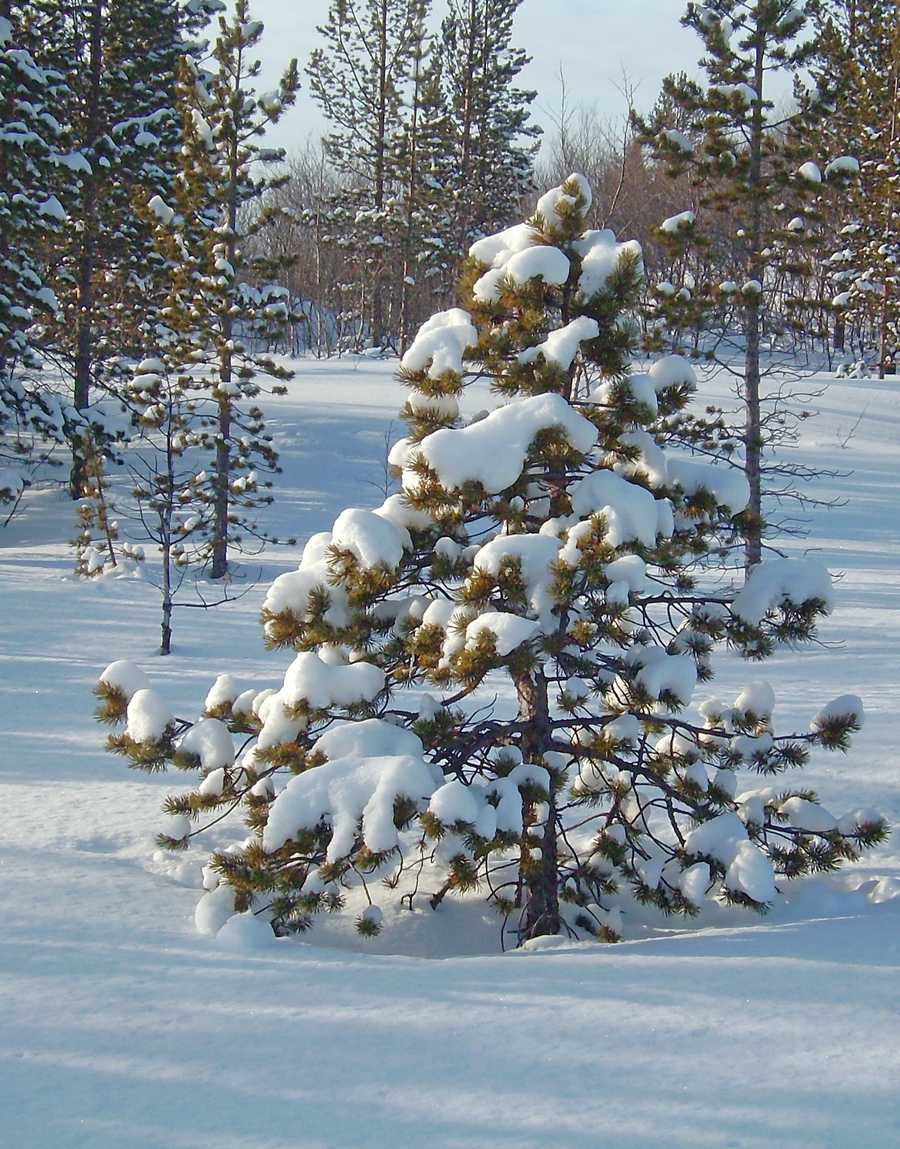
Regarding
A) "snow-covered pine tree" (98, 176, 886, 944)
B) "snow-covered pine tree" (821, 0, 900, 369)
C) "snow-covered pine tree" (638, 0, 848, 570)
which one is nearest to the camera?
"snow-covered pine tree" (98, 176, 886, 944)

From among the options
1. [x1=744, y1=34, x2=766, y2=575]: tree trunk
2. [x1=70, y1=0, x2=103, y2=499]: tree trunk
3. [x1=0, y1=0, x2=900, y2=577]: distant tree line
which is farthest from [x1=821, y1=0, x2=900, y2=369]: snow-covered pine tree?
[x1=70, y1=0, x2=103, y2=499]: tree trunk

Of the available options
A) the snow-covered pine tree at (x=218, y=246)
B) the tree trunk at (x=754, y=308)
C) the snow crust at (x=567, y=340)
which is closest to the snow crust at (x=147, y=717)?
the snow crust at (x=567, y=340)

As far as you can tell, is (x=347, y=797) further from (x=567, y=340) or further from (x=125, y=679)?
(x=567, y=340)

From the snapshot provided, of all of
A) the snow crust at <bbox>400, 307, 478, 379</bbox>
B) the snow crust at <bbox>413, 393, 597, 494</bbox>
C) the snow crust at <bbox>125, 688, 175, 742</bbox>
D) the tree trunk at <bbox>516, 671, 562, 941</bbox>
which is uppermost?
the snow crust at <bbox>400, 307, 478, 379</bbox>

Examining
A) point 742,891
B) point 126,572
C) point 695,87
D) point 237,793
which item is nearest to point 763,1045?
point 742,891

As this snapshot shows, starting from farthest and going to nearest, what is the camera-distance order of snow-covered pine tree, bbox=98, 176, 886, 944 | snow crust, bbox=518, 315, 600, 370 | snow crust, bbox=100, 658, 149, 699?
snow crust, bbox=100, 658, 149, 699 → snow crust, bbox=518, 315, 600, 370 → snow-covered pine tree, bbox=98, 176, 886, 944

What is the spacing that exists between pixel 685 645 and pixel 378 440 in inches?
703

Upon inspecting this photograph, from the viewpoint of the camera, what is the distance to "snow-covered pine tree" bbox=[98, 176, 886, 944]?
4.57 meters

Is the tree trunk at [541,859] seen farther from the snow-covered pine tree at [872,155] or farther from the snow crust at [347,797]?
the snow-covered pine tree at [872,155]

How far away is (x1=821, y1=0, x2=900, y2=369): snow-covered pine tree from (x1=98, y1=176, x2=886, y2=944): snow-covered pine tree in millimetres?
19836

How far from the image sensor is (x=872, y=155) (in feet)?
90.1

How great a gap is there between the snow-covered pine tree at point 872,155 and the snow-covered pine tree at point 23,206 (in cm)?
1624

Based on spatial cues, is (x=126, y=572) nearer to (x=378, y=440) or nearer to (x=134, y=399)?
(x=134, y=399)

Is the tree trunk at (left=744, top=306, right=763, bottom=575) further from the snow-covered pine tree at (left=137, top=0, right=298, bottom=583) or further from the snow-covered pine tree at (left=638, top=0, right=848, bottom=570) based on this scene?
the snow-covered pine tree at (left=137, top=0, right=298, bottom=583)
